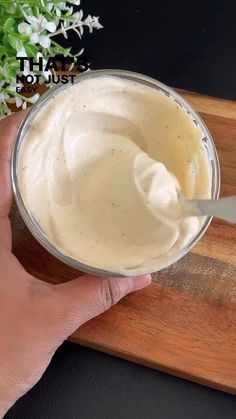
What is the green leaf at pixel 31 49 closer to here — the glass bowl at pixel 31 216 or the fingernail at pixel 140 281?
the glass bowl at pixel 31 216

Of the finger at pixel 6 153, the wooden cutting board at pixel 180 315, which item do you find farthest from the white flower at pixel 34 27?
the wooden cutting board at pixel 180 315

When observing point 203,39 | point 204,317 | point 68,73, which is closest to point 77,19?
point 68,73

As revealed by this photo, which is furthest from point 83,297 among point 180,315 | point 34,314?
point 180,315

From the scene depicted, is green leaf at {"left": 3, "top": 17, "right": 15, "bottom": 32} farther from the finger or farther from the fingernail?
the fingernail

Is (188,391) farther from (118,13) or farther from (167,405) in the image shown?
(118,13)

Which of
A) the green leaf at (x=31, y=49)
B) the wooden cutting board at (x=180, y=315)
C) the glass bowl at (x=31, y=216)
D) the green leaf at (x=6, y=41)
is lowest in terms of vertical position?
the wooden cutting board at (x=180, y=315)

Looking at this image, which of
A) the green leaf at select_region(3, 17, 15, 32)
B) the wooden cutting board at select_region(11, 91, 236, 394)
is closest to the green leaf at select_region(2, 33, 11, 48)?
the green leaf at select_region(3, 17, 15, 32)

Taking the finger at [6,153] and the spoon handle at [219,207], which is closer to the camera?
the spoon handle at [219,207]

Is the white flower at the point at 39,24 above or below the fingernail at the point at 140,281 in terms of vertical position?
above
